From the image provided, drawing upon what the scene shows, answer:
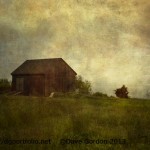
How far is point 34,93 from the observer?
559 cm

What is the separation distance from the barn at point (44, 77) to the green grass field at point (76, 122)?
0.48ft

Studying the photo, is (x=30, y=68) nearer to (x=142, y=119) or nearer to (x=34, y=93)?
(x=34, y=93)

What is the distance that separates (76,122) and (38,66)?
3.46 feet

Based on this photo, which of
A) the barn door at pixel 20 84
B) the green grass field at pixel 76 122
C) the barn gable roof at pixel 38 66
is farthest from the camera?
the barn gable roof at pixel 38 66

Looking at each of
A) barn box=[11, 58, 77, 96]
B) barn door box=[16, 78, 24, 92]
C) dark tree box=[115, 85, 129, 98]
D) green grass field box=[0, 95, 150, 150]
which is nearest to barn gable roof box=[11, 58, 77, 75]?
barn box=[11, 58, 77, 96]

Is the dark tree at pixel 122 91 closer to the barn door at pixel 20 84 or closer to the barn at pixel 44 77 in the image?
the barn at pixel 44 77

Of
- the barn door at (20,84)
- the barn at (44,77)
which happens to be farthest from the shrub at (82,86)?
the barn door at (20,84)

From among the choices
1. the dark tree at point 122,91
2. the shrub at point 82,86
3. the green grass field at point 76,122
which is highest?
the shrub at point 82,86

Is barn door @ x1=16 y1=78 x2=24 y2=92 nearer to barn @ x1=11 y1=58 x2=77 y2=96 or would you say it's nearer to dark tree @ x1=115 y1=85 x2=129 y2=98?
barn @ x1=11 y1=58 x2=77 y2=96

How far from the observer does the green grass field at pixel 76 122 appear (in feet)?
17.2

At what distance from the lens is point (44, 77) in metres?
5.63

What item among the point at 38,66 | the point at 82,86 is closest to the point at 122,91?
the point at 82,86

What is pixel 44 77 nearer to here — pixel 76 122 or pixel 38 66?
pixel 38 66

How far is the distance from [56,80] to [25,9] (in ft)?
3.92
